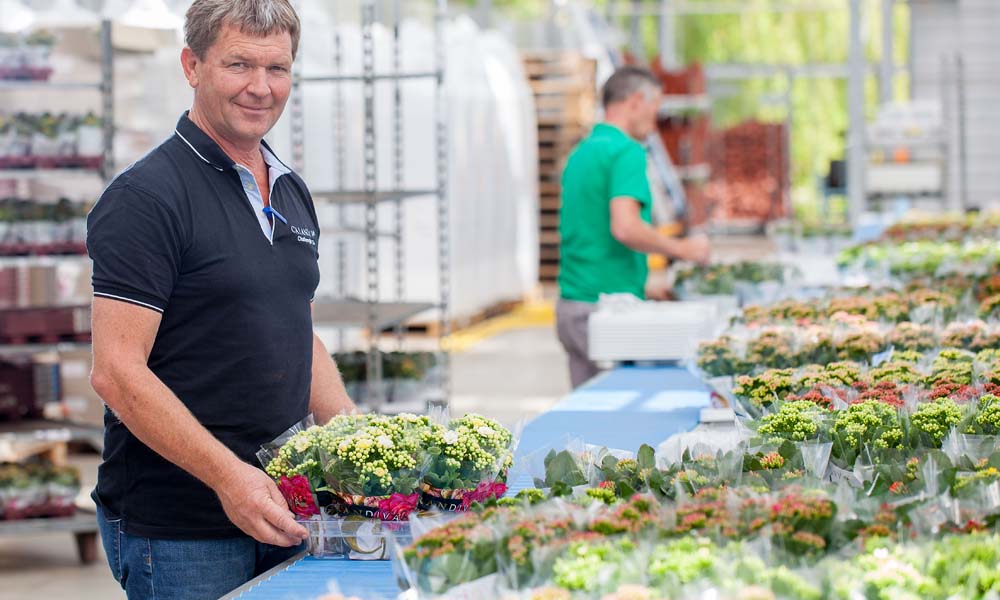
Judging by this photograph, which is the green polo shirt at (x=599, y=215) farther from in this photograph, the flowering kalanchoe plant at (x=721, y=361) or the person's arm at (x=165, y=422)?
the person's arm at (x=165, y=422)

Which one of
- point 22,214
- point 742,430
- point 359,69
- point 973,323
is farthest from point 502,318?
point 742,430

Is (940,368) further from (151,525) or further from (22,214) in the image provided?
(22,214)

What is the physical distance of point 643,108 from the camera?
5.87 meters

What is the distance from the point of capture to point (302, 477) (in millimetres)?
2510

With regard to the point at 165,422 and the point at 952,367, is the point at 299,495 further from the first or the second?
the point at 952,367

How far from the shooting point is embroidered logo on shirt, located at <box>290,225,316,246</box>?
9.17 ft

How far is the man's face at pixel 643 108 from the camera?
19.2ft

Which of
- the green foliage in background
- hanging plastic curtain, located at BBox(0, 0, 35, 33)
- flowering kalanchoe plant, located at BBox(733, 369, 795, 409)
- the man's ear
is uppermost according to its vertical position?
the green foliage in background

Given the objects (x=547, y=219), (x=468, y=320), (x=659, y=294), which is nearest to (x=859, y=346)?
(x=659, y=294)

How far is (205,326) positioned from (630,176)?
10.5 ft

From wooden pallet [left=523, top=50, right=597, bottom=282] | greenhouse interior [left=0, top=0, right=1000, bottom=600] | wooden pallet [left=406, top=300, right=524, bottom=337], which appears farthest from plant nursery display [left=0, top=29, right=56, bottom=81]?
wooden pallet [left=523, top=50, right=597, bottom=282]

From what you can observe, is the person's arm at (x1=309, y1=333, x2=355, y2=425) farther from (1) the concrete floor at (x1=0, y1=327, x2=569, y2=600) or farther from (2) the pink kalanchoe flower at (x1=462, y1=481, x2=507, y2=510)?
(1) the concrete floor at (x1=0, y1=327, x2=569, y2=600)

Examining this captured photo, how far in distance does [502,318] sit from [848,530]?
13514mm

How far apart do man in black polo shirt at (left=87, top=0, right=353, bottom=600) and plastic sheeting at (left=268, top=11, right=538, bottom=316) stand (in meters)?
5.44
